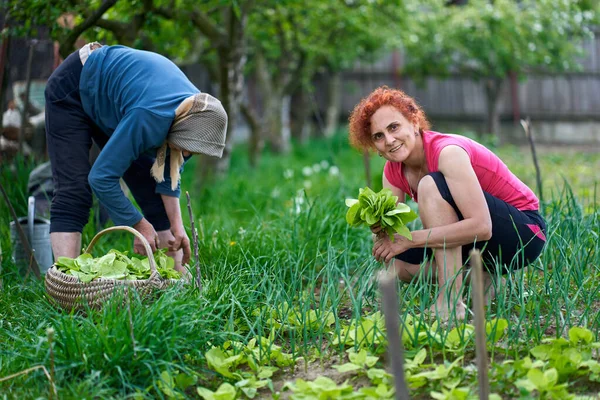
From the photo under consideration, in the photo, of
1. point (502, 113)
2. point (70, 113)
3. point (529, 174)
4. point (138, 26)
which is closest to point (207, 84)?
point (502, 113)

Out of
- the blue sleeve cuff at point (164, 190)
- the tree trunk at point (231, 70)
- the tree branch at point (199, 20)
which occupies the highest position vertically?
the tree branch at point (199, 20)

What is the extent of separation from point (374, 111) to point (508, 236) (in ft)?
2.63

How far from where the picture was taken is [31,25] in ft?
15.7

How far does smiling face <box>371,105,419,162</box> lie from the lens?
3.29 m

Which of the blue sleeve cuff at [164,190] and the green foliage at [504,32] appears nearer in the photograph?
the blue sleeve cuff at [164,190]

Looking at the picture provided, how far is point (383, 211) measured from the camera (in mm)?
3139

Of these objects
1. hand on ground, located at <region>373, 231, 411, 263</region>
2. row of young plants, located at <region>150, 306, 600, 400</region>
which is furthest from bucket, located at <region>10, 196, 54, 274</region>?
hand on ground, located at <region>373, 231, 411, 263</region>

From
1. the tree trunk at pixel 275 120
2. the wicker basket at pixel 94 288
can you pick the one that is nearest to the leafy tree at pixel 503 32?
the tree trunk at pixel 275 120

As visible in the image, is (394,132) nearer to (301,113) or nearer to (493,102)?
(301,113)

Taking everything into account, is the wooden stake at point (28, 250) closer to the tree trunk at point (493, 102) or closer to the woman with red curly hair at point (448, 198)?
the woman with red curly hair at point (448, 198)

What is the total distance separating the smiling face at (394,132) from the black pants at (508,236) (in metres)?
0.17

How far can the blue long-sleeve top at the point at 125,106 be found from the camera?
3.27 m

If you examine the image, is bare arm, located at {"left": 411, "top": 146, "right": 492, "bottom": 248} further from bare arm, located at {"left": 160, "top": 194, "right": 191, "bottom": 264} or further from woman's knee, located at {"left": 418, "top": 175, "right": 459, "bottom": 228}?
A: bare arm, located at {"left": 160, "top": 194, "right": 191, "bottom": 264}

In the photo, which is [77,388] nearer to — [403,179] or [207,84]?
[403,179]
